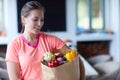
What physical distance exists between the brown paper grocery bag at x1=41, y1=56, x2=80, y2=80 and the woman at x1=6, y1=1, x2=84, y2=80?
0.08 meters

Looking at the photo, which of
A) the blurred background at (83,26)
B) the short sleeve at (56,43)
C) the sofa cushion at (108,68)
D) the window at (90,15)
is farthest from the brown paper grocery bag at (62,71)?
the window at (90,15)

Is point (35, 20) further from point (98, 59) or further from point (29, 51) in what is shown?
point (98, 59)

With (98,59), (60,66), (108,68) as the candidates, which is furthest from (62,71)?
(98,59)

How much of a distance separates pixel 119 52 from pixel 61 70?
9.46ft

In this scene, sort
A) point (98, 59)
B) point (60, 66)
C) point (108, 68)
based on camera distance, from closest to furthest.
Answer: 1. point (60, 66)
2. point (108, 68)
3. point (98, 59)

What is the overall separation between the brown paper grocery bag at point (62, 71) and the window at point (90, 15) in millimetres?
2654

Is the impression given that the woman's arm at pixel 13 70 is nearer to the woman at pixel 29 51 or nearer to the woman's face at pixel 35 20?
the woman at pixel 29 51

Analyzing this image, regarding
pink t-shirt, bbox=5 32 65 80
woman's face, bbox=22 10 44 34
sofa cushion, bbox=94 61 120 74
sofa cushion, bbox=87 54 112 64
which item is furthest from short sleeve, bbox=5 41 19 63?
sofa cushion, bbox=87 54 112 64

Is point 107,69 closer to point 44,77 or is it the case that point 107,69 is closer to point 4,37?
point 4,37

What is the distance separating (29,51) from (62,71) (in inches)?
8.6

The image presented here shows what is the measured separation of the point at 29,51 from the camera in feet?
4.53

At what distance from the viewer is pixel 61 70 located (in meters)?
1.30

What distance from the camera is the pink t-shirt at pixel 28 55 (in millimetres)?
1364

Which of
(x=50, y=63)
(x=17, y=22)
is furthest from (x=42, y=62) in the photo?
(x=17, y=22)
